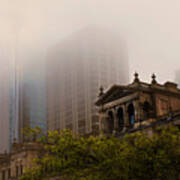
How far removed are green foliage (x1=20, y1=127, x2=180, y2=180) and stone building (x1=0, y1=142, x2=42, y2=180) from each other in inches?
1470

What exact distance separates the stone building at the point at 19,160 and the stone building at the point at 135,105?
13719 mm

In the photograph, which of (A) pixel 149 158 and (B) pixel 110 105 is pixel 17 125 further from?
(A) pixel 149 158

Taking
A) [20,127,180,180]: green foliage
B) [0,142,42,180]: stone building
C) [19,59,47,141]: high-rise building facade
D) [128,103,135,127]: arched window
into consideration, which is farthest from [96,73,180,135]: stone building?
[19,59,47,141]: high-rise building facade

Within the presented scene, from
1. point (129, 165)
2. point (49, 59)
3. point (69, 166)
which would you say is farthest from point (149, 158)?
point (49, 59)

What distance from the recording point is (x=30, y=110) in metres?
152

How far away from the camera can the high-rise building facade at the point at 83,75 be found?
125 metres

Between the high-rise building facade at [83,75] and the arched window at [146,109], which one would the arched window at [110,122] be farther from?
the high-rise building facade at [83,75]

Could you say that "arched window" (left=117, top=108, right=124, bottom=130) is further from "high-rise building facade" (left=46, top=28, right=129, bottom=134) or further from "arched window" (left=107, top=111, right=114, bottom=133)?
"high-rise building facade" (left=46, top=28, right=129, bottom=134)

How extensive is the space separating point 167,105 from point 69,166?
117ft

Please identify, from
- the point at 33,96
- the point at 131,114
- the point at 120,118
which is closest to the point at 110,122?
the point at 120,118

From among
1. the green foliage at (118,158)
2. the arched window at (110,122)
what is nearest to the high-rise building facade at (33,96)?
the arched window at (110,122)

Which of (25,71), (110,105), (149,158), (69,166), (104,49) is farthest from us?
(25,71)

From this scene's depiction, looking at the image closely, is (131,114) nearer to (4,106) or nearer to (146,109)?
(146,109)

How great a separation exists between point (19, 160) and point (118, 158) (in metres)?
46.3
